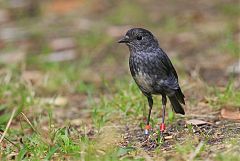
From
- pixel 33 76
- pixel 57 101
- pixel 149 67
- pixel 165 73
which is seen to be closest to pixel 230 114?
pixel 165 73

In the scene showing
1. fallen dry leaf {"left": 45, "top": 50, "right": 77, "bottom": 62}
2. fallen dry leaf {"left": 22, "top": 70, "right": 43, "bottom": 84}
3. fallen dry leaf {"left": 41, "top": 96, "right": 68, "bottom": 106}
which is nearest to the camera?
fallen dry leaf {"left": 41, "top": 96, "right": 68, "bottom": 106}

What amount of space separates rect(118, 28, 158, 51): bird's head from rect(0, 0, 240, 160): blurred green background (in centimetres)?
76

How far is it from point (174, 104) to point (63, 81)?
7.29 ft

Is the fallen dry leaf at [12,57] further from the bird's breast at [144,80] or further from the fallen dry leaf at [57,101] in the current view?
the bird's breast at [144,80]

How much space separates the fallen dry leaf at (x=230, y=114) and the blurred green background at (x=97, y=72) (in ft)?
0.05

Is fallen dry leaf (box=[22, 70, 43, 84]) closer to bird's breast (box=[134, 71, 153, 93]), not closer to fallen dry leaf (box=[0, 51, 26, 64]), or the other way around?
fallen dry leaf (box=[0, 51, 26, 64])

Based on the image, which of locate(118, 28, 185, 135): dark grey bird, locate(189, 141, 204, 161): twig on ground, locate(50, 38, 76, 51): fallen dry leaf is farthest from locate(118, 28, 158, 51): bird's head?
locate(50, 38, 76, 51): fallen dry leaf

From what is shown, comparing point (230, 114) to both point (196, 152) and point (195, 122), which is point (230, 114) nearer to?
point (195, 122)

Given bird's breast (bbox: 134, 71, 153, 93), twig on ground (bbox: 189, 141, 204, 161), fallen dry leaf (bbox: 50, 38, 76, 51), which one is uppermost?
bird's breast (bbox: 134, 71, 153, 93)

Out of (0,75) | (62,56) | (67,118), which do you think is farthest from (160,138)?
(62,56)

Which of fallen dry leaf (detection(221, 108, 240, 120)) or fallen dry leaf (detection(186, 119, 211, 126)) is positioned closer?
fallen dry leaf (detection(186, 119, 211, 126))

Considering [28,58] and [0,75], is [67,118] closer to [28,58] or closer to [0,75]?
[0,75]

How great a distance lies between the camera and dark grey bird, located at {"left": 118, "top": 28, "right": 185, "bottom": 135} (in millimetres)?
4988

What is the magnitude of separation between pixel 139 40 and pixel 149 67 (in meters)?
0.35
